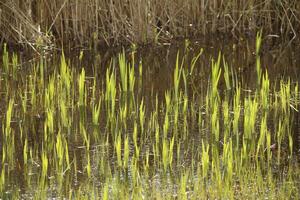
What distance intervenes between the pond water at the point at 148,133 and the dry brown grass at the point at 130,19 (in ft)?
1.61

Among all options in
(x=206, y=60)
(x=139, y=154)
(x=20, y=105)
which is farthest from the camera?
(x=206, y=60)

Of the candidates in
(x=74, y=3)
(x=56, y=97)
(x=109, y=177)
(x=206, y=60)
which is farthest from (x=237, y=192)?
(x=74, y=3)

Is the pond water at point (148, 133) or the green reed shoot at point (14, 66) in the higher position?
the green reed shoot at point (14, 66)

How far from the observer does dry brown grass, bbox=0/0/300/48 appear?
6613 mm

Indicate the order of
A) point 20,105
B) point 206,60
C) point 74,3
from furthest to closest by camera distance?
point 74,3 < point 206,60 < point 20,105

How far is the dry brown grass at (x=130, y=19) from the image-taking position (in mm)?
6613

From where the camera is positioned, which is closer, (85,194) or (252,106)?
(85,194)

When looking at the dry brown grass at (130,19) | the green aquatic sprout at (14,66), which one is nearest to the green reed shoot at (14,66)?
the green aquatic sprout at (14,66)

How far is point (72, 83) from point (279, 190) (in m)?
2.00

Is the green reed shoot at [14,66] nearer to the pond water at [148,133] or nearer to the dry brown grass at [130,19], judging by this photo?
the pond water at [148,133]

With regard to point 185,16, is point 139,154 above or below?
below

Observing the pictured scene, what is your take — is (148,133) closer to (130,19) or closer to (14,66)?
(14,66)

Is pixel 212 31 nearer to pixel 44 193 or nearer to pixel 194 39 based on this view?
pixel 194 39

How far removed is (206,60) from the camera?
6328 mm
